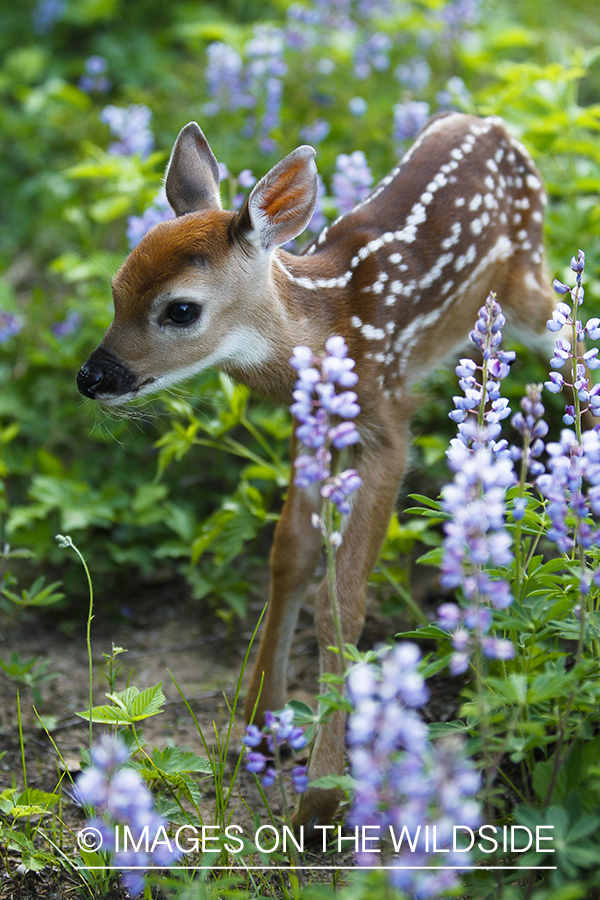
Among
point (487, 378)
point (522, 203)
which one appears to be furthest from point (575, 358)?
point (522, 203)

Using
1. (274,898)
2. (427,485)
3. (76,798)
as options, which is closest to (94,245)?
(427,485)

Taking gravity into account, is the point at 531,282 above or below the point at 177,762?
above

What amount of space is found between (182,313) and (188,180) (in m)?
0.57

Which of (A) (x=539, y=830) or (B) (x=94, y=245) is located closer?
(A) (x=539, y=830)

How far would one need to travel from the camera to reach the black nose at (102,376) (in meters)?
2.62

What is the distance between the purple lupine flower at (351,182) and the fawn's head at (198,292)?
40.9 inches

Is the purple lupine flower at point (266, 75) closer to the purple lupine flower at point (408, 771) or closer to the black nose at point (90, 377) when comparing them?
the black nose at point (90, 377)

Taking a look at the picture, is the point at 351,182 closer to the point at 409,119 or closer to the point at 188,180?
the point at 409,119

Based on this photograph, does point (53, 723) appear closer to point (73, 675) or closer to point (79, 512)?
point (73, 675)

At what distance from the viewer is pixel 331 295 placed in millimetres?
2949

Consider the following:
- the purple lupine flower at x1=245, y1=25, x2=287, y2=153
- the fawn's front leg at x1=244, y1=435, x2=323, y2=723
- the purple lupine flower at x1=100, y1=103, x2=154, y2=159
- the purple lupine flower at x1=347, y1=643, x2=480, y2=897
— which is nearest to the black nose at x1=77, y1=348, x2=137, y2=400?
the fawn's front leg at x1=244, y1=435, x2=323, y2=723

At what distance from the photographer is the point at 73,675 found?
11.0ft

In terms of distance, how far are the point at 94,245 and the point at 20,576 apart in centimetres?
186

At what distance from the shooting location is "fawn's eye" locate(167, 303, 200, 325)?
8.60 feet
